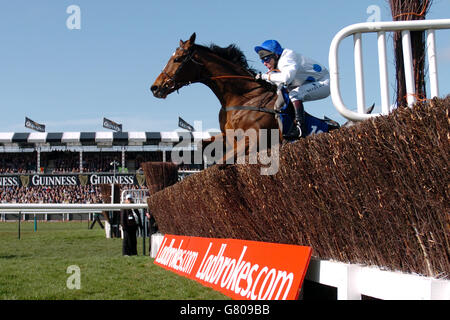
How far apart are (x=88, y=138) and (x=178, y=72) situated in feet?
154

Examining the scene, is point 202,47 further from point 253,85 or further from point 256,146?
point 256,146

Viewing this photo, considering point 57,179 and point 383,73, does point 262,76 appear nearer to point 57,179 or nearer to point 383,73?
point 383,73

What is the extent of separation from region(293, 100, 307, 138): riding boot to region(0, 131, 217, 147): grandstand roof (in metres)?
45.0

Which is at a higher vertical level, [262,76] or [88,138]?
[88,138]

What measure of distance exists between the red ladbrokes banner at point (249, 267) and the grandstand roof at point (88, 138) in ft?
147

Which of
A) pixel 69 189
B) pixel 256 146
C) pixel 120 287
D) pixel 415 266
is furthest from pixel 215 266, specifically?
pixel 69 189

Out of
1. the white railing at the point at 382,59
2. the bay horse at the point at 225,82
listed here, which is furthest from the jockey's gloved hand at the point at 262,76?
the white railing at the point at 382,59

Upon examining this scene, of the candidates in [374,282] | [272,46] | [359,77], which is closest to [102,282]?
[272,46]

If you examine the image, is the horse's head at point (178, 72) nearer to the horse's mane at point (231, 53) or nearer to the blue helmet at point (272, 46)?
Result: the horse's mane at point (231, 53)

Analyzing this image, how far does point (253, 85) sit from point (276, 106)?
77 centimetres

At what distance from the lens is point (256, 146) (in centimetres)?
564

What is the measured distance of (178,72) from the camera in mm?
6551

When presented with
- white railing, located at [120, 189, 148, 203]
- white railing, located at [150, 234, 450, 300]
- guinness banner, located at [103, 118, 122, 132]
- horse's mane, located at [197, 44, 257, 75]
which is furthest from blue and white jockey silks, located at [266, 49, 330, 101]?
guinness banner, located at [103, 118, 122, 132]

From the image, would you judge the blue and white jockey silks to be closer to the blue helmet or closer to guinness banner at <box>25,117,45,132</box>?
the blue helmet
